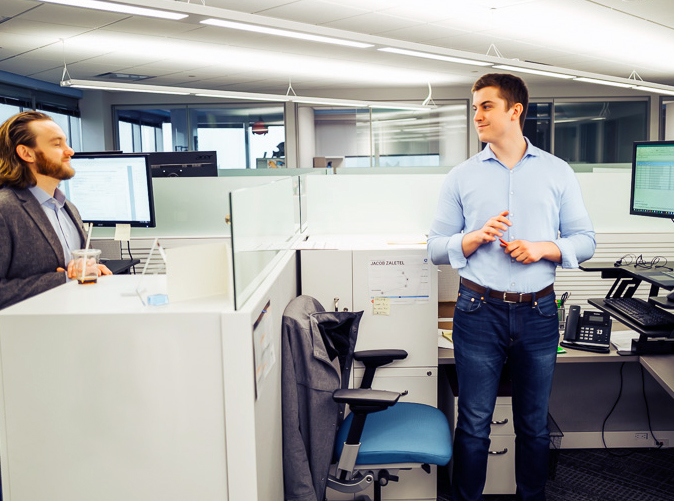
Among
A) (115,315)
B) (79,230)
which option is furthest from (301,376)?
(79,230)

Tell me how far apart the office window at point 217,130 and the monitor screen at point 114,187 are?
22.4 feet

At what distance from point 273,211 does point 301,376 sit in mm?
517

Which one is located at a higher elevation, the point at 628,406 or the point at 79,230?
the point at 79,230

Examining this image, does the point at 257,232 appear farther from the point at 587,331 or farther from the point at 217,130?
the point at 217,130

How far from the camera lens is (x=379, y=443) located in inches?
69.1

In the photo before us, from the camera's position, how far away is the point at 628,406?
2602 mm

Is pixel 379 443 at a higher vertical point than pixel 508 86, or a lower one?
lower

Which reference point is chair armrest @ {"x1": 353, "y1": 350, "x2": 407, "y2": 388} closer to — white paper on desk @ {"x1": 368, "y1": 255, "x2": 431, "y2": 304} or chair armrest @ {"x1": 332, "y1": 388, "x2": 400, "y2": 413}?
white paper on desk @ {"x1": 368, "y1": 255, "x2": 431, "y2": 304}

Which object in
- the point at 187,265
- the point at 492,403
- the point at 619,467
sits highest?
the point at 187,265

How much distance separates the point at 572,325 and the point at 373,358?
81 cm

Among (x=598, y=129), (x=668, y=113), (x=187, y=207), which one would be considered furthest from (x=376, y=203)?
(x=668, y=113)

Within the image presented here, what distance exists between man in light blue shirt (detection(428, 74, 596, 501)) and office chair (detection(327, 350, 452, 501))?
0.43ft

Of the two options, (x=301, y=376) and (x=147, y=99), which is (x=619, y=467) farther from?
(x=147, y=99)

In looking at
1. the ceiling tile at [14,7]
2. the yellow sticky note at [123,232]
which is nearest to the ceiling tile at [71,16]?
the ceiling tile at [14,7]
